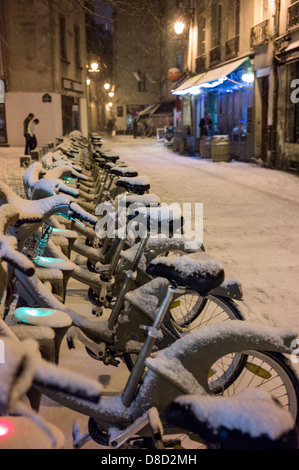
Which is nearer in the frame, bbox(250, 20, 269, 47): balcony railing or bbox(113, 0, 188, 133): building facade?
bbox(250, 20, 269, 47): balcony railing

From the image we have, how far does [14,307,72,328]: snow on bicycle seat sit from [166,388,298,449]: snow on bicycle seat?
112cm

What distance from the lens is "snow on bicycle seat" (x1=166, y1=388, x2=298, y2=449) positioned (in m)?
1.31

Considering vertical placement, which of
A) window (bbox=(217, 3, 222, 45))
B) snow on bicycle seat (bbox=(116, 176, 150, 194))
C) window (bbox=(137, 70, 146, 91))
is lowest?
snow on bicycle seat (bbox=(116, 176, 150, 194))

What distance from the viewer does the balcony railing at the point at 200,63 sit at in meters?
25.6

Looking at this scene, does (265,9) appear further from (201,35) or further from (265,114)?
(201,35)

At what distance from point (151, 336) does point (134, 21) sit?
187ft

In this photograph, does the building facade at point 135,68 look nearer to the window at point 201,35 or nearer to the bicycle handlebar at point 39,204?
the window at point 201,35

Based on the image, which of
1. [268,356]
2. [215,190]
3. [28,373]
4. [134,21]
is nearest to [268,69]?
[215,190]

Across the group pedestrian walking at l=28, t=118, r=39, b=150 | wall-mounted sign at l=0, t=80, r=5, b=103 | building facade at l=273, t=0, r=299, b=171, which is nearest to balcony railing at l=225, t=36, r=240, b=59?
building facade at l=273, t=0, r=299, b=171

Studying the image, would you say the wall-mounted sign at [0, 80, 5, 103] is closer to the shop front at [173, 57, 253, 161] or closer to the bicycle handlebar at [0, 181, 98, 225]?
the shop front at [173, 57, 253, 161]

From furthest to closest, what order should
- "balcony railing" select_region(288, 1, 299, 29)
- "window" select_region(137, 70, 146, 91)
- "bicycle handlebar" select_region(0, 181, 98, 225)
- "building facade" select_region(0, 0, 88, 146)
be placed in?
1. "window" select_region(137, 70, 146, 91)
2. "building facade" select_region(0, 0, 88, 146)
3. "balcony railing" select_region(288, 1, 299, 29)
4. "bicycle handlebar" select_region(0, 181, 98, 225)

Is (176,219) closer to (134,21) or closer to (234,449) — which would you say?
(234,449)

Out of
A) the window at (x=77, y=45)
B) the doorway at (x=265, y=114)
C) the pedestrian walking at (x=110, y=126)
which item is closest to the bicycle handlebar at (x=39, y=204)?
the doorway at (x=265, y=114)

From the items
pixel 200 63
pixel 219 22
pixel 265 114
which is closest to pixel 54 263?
pixel 265 114
